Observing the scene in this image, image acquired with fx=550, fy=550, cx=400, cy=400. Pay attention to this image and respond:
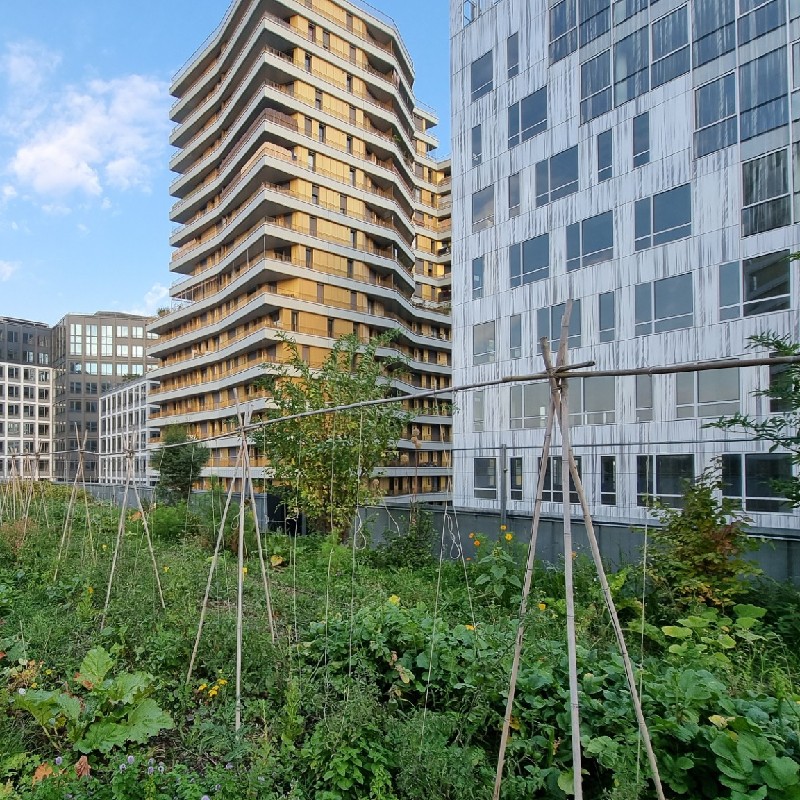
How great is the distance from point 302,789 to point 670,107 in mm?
19175

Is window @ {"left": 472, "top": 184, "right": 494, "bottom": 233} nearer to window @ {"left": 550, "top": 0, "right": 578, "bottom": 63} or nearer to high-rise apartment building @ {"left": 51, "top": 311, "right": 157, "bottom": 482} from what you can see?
window @ {"left": 550, "top": 0, "right": 578, "bottom": 63}

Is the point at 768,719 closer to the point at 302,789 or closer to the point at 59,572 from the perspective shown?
the point at 302,789

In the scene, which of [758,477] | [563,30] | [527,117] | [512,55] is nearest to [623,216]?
[527,117]

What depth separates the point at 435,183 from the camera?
50594 mm

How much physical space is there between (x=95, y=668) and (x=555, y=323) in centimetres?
1684

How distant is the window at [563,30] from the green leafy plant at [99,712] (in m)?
21.8

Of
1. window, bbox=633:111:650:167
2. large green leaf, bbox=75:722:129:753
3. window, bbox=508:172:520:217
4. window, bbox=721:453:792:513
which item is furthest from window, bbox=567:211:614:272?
large green leaf, bbox=75:722:129:753

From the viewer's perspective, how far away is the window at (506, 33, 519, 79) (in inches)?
804

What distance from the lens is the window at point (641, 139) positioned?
1688 cm

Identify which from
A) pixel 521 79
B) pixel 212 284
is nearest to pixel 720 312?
pixel 521 79

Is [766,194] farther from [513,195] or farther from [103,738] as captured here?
[103,738]

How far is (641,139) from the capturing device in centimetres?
1703

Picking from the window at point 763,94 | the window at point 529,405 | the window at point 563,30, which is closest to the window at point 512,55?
the window at point 563,30

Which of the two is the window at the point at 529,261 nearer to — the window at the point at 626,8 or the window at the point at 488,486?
the window at the point at 626,8
